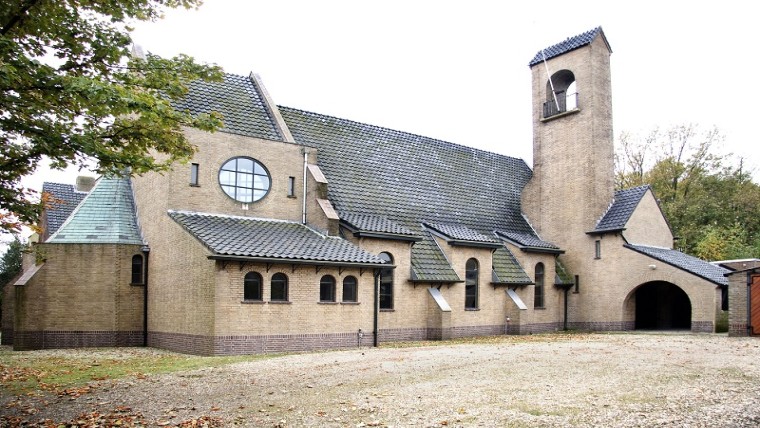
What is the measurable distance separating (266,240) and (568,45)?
862 inches

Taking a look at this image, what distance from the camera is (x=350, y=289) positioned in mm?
23719

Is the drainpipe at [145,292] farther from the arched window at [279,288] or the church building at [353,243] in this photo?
the arched window at [279,288]

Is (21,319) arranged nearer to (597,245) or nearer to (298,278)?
(298,278)

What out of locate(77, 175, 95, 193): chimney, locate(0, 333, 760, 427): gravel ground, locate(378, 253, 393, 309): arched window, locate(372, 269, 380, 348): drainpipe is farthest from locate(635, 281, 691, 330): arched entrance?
locate(77, 175, 95, 193): chimney

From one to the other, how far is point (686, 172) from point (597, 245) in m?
27.7

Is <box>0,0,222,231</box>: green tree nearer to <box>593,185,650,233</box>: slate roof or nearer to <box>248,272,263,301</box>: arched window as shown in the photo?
<box>248,272,263,301</box>: arched window

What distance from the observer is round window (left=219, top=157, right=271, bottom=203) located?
80.1ft

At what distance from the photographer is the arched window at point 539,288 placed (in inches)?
1300

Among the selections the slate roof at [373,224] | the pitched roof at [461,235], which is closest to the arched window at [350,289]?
the slate roof at [373,224]

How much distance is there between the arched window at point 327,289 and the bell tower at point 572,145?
16506mm

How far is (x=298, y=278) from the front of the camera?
72.1ft

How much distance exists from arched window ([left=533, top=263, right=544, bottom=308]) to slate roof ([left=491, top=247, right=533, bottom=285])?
1480mm

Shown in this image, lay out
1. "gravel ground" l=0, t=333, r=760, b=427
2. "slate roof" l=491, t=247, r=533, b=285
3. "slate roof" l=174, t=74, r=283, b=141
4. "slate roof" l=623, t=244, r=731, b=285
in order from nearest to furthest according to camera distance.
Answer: "gravel ground" l=0, t=333, r=760, b=427
"slate roof" l=174, t=74, r=283, b=141
"slate roof" l=623, t=244, r=731, b=285
"slate roof" l=491, t=247, r=533, b=285

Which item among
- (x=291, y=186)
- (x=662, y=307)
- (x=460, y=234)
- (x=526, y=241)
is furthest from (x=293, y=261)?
(x=662, y=307)
